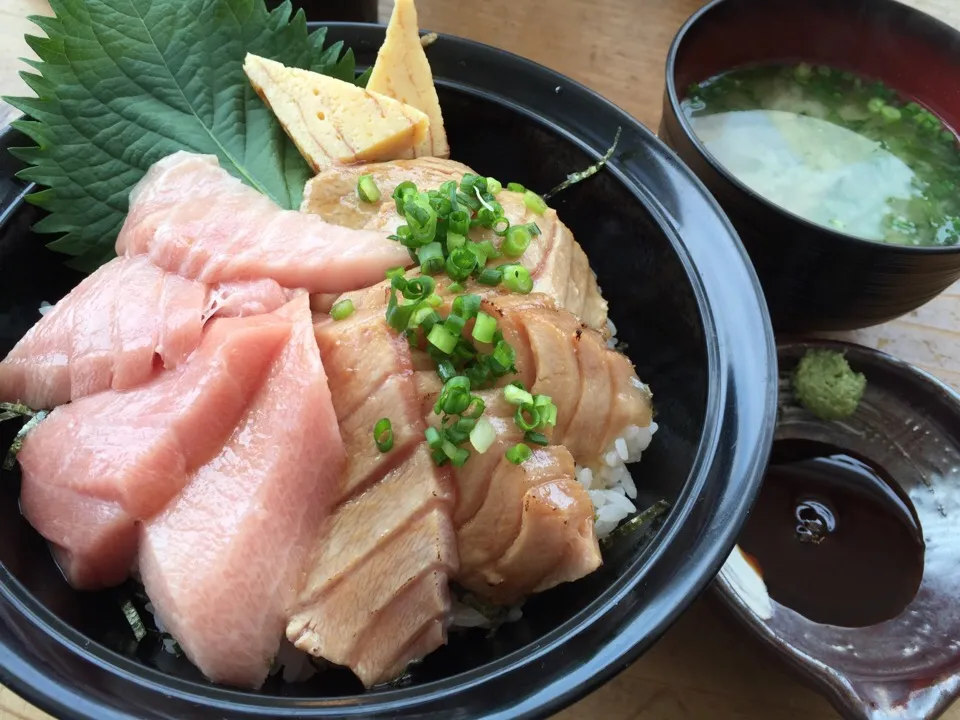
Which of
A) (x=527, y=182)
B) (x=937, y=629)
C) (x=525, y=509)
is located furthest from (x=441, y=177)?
(x=937, y=629)

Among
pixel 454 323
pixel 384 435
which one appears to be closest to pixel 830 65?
pixel 454 323

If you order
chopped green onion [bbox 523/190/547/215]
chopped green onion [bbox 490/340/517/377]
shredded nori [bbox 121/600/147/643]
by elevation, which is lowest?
shredded nori [bbox 121/600/147/643]

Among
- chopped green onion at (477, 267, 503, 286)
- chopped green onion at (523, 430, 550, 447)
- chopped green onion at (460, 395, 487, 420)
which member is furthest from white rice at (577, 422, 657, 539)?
chopped green onion at (477, 267, 503, 286)

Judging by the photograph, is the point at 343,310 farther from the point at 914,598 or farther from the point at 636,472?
the point at 914,598

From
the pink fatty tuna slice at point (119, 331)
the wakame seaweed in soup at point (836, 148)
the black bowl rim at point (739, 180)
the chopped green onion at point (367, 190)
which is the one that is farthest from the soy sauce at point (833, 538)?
the pink fatty tuna slice at point (119, 331)

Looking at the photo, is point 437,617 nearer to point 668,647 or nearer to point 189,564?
point 189,564

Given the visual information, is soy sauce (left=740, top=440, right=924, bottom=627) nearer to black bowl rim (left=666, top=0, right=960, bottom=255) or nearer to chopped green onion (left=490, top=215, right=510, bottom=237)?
black bowl rim (left=666, top=0, right=960, bottom=255)
